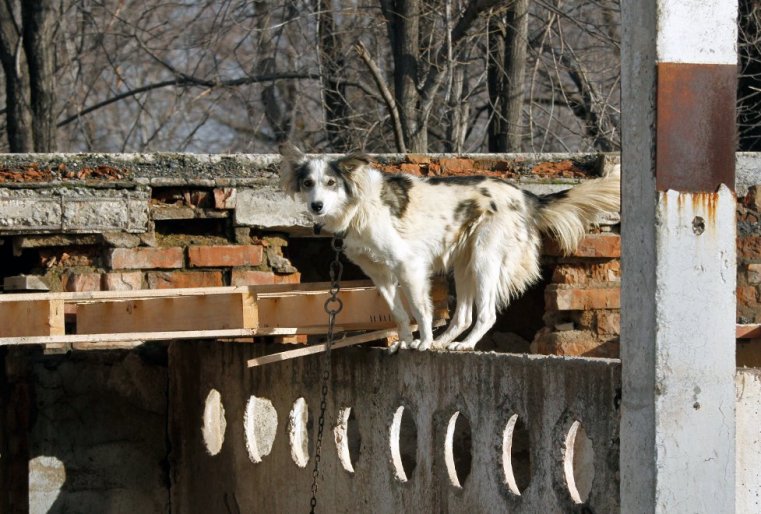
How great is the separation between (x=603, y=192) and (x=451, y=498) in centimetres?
214

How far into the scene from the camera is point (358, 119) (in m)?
12.7

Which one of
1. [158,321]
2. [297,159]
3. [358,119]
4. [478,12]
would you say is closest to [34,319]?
[158,321]

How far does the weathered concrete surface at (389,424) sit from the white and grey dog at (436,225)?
1.25 feet

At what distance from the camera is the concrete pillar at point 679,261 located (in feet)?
12.6

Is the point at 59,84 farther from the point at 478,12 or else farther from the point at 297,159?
the point at 297,159

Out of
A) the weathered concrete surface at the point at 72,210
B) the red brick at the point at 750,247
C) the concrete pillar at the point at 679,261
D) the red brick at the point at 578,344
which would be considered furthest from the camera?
the red brick at the point at 750,247

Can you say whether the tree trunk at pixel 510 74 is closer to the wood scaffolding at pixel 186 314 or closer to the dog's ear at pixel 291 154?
the wood scaffolding at pixel 186 314

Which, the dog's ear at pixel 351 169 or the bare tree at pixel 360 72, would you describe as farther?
the bare tree at pixel 360 72

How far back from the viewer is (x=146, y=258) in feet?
22.6

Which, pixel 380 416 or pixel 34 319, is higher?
pixel 34 319

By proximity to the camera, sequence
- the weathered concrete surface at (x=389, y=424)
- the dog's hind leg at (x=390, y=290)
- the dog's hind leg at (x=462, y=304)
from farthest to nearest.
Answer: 1. the dog's hind leg at (x=462, y=304)
2. the dog's hind leg at (x=390, y=290)
3. the weathered concrete surface at (x=389, y=424)

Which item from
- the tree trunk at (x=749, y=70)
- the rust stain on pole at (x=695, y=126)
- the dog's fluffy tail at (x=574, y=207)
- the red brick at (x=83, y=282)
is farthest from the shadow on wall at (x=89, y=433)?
the tree trunk at (x=749, y=70)

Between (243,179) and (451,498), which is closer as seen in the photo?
(451,498)

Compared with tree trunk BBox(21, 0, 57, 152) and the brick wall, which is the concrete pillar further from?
tree trunk BBox(21, 0, 57, 152)
